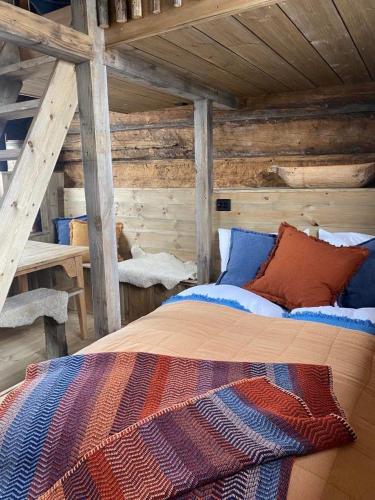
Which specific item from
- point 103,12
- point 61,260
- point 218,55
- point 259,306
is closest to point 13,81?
point 103,12

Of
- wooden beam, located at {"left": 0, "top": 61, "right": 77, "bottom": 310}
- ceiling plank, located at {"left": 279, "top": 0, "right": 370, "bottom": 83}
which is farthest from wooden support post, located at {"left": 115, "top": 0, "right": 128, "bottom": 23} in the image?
ceiling plank, located at {"left": 279, "top": 0, "right": 370, "bottom": 83}

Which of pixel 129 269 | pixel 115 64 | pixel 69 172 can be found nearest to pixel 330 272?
pixel 115 64

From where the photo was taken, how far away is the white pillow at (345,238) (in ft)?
7.58

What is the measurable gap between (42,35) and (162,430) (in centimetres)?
149

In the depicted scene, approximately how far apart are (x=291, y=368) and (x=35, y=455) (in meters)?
0.84

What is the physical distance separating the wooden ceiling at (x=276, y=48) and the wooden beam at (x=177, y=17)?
0.05 m

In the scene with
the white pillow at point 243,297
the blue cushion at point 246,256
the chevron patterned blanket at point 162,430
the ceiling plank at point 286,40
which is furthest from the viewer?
the blue cushion at point 246,256

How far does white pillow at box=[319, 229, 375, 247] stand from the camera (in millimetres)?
2311

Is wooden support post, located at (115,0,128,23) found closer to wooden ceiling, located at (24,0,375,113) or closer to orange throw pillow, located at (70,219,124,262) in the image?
wooden ceiling, located at (24,0,375,113)

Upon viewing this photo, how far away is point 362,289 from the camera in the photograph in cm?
206

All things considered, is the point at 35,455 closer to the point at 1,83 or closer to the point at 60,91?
the point at 60,91

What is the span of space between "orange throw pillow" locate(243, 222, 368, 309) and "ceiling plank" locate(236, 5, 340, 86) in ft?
3.25

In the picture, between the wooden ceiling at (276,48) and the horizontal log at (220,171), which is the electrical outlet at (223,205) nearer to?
the horizontal log at (220,171)

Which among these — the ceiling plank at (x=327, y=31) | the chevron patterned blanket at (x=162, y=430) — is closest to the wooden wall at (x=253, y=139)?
the ceiling plank at (x=327, y=31)
